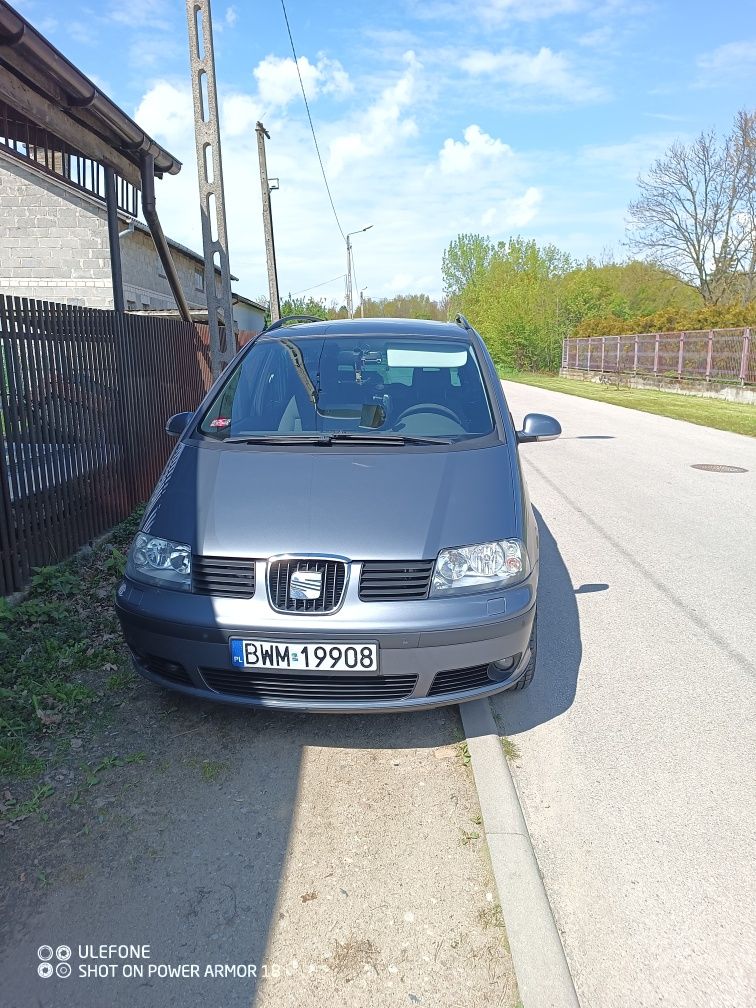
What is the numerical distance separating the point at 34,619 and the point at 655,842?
3.64 metres

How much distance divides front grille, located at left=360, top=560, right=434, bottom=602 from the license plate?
0.21 meters

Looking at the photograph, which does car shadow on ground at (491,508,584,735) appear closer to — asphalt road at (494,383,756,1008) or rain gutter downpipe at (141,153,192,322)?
asphalt road at (494,383,756,1008)

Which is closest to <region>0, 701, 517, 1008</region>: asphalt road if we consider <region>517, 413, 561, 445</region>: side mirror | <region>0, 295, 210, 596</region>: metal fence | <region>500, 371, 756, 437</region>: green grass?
<region>517, 413, 561, 445</region>: side mirror

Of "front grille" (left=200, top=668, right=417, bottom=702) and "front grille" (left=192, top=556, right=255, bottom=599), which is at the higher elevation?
"front grille" (left=192, top=556, right=255, bottom=599)

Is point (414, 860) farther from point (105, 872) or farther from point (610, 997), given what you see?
point (105, 872)

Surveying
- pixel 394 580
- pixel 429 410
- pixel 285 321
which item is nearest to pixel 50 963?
pixel 394 580

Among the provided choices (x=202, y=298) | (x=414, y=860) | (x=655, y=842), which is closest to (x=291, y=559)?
(x=414, y=860)

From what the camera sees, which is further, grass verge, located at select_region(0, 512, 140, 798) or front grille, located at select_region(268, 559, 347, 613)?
grass verge, located at select_region(0, 512, 140, 798)

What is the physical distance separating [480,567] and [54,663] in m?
2.39

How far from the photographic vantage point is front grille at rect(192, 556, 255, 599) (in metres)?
2.92

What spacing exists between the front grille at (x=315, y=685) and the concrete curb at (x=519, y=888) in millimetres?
461

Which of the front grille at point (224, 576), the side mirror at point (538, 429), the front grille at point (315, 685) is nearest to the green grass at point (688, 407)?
the side mirror at point (538, 429)

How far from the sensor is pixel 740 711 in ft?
11.3

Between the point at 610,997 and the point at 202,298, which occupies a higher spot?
the point at 202,298
